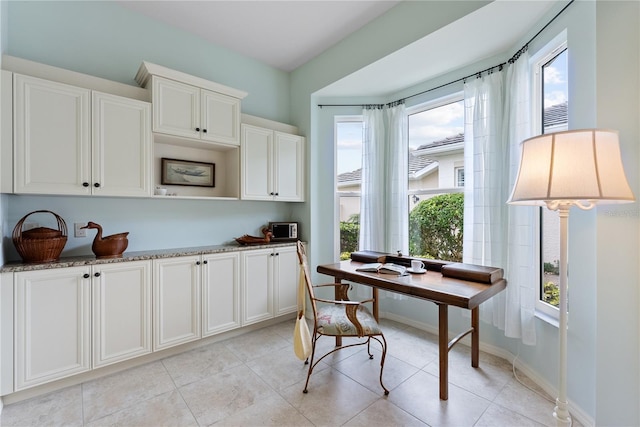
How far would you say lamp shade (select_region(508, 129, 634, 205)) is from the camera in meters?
1.08

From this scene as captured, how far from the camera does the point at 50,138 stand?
1911mm

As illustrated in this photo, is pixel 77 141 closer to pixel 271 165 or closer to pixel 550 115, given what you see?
pixel 271 165

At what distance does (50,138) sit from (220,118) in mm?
1265

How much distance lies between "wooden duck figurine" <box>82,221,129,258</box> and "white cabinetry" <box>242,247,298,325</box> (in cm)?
104

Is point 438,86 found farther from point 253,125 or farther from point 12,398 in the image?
point 12,398

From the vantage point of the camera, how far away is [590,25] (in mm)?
1547

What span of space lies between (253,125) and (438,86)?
2.01m

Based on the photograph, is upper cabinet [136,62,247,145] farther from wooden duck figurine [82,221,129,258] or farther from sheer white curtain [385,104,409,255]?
sheer white curtain [385,104,409,255]

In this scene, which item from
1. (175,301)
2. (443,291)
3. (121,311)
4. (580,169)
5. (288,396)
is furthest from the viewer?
(175,301)

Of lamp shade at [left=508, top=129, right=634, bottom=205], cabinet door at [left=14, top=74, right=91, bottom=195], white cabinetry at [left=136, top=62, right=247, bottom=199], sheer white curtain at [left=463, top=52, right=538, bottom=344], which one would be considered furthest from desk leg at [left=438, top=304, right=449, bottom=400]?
cabinet door at [left=14, top=74, right=91, bottom=195]

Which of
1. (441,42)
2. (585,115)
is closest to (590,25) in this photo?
(585,115)

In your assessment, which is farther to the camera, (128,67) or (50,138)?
(128,67)

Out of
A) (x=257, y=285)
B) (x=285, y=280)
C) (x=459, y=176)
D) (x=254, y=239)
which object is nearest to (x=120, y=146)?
(x=254, y=239)

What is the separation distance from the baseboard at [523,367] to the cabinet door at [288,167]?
192cm
